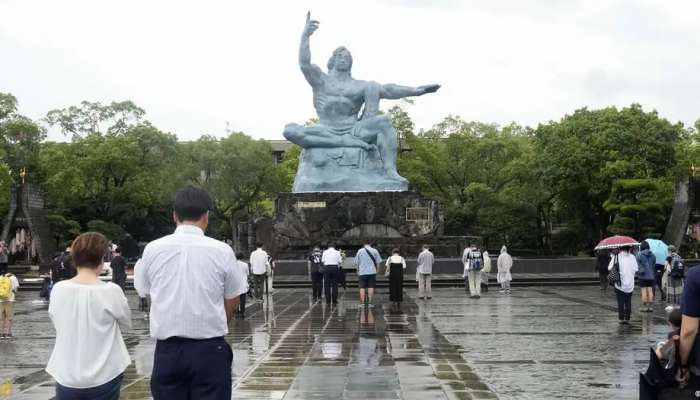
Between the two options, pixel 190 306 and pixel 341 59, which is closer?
pixel 190 306

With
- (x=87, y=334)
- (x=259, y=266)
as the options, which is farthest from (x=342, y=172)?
(x=87, y=334)

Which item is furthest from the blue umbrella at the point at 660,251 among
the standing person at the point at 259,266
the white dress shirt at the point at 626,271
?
the standing person at the point at 259,266

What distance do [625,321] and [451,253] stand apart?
16.3m

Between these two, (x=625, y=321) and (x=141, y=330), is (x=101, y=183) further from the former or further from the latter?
(x=625, y=321)

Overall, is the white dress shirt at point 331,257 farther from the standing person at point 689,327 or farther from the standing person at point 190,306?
the standing person at point 689,327

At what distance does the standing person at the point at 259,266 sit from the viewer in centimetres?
2017

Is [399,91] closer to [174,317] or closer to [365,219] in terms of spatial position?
[365,219]

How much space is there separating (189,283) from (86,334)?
0.70m

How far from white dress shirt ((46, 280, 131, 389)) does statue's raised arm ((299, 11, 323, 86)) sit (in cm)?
2690

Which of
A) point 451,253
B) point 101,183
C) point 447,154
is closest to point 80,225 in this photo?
point 101,183

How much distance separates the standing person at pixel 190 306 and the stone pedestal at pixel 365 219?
25.7 metres

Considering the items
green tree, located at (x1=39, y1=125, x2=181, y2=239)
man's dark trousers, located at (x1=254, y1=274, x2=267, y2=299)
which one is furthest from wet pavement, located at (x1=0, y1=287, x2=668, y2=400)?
green tree, located at (x1=39, y1=125, x2=181, y2=239)

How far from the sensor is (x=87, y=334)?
4.77 m

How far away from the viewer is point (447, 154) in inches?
1973
